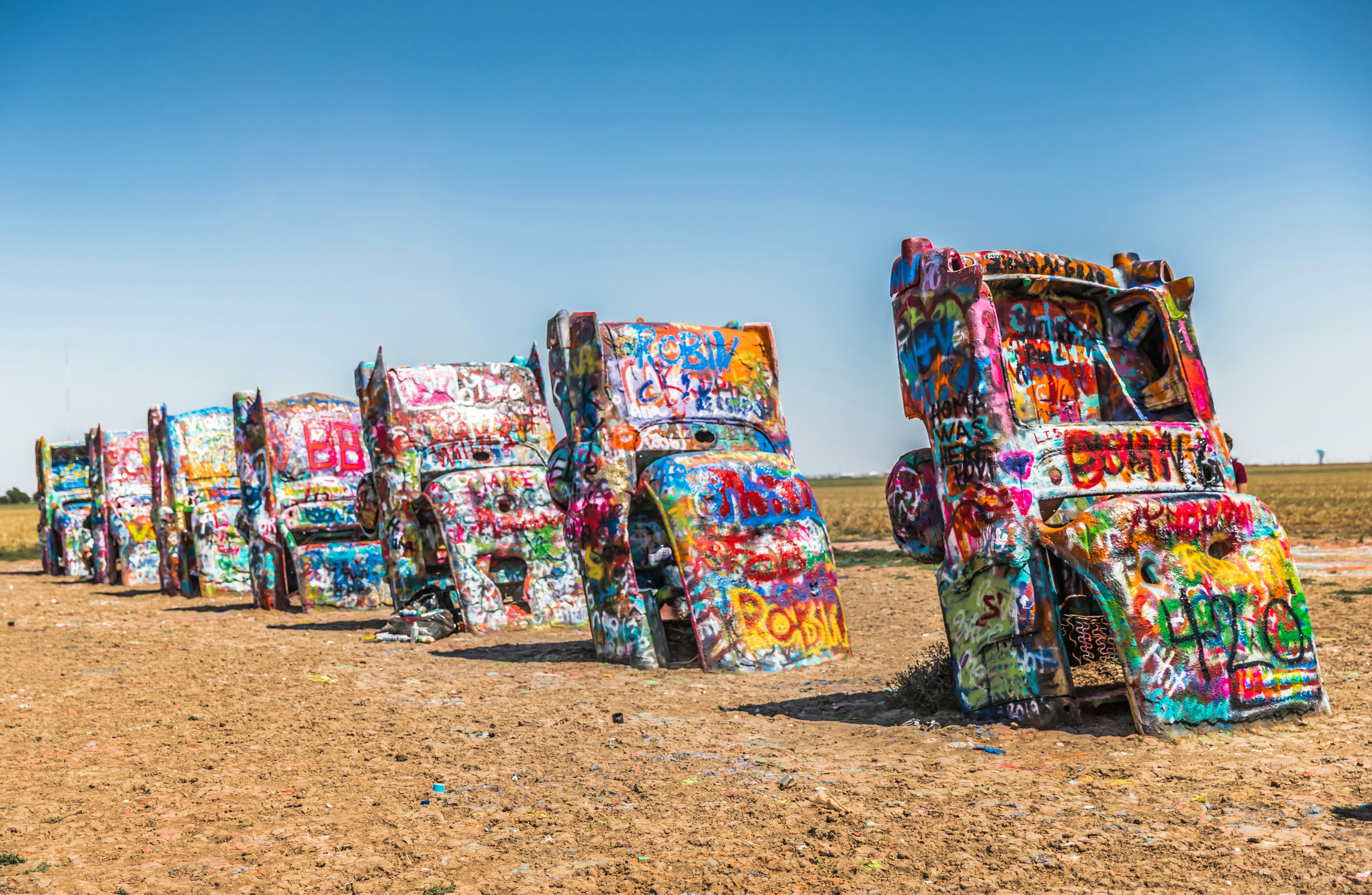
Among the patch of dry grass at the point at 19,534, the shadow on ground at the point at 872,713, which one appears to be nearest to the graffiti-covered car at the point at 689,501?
the shadow on ground at the point at 872,713

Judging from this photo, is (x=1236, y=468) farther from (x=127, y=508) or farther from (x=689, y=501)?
(x=127, y=508)

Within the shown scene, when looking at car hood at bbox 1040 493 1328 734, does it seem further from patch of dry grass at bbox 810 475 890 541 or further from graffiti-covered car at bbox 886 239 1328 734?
patch of dry grass at bbox 810 475 890 541

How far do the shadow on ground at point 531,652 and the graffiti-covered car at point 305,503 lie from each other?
4834 mm

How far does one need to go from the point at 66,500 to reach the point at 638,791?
950 inches

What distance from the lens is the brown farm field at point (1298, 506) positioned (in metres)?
24.8

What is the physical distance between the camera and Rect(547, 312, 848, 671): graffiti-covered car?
8.32 meters

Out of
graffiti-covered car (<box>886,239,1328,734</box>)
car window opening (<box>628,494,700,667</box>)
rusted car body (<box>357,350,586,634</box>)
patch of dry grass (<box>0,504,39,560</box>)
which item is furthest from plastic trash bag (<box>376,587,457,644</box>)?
patch of dry grass (<box>0,504,39,560</box>)

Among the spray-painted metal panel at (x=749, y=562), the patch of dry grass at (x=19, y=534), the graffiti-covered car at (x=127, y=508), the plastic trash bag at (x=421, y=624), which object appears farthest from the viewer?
the patch of dry grass at (x=19, y=534)

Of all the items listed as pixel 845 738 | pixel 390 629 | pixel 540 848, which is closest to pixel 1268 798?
pixel 845 738

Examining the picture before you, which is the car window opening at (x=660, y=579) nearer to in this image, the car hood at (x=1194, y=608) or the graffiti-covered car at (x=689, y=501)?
the graffiti-covered car at (x=689, y=501)

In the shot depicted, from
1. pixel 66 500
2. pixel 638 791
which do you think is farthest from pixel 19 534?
pixel 638 791

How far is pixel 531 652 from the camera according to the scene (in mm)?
9969

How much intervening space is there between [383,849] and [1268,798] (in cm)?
344

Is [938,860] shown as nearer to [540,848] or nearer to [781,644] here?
[540,848]
